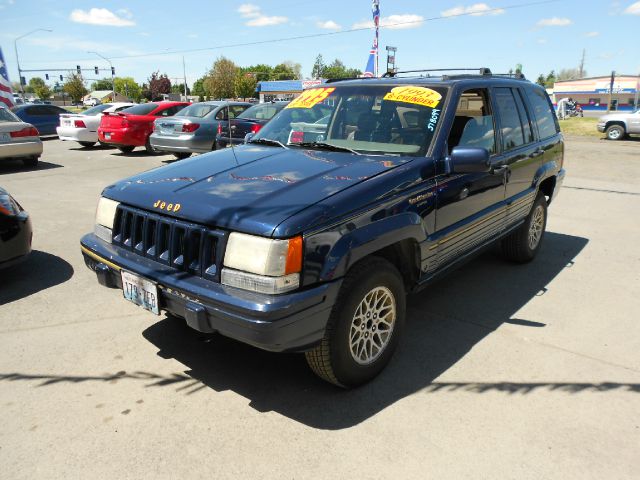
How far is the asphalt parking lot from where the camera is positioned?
2477 millimetres

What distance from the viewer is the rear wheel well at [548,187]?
549 centimetres

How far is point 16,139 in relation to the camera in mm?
11320

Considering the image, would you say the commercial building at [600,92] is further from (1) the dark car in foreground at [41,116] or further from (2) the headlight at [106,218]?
(2) the headlight at [106,218]

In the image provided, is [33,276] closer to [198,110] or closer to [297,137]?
[297,137]

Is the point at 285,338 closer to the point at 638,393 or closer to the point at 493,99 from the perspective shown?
the point at 638,393

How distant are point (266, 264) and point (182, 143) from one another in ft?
32.4

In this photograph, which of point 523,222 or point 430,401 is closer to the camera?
point 430,401

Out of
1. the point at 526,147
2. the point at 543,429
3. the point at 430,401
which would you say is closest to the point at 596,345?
the point at 543,429

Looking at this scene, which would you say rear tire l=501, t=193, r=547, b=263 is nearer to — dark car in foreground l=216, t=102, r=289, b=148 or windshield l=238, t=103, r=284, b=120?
dark car in foreground l=216, t=102, r=289, b=148

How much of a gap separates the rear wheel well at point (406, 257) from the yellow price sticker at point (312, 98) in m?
1.65

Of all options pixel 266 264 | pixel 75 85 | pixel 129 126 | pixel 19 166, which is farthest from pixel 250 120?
pixel 75 85

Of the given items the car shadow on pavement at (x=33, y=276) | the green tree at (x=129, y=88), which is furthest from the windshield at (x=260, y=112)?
the green tree at (x=129, y=88)

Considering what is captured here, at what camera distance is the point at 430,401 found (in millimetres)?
2959

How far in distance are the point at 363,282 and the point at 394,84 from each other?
1.85 m
